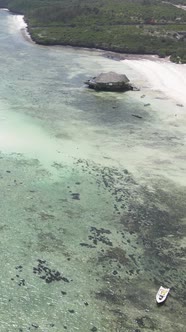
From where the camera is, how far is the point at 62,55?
89.1m

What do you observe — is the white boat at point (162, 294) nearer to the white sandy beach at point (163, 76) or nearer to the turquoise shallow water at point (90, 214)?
the turquoise shallow water at point (90, 214)

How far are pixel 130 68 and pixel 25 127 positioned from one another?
38.2m

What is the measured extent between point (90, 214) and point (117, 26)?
294 ft

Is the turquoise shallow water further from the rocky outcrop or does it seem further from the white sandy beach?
Answer: the white sandy beach

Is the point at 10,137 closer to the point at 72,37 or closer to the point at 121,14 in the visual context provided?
the point at 72,37

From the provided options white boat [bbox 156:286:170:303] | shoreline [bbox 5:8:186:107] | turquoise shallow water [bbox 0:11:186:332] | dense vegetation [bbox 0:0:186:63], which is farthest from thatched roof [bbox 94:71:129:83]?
white boat [bbox 156:286:170:303]

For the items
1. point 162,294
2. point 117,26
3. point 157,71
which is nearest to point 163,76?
point 157,71

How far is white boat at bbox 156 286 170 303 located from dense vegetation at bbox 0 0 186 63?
6588 cm

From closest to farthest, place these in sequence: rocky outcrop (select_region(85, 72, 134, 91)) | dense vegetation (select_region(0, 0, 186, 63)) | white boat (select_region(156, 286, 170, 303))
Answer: white boat (select_region(156, 286, 170, 303))
rocky outcrop (select_region(85, 72, 134, 91))
dense vegetation (select_region(0, 0, 186, 63))

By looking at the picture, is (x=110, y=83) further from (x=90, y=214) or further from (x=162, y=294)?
(x=162, y=294)

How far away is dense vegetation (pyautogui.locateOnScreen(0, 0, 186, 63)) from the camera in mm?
95938

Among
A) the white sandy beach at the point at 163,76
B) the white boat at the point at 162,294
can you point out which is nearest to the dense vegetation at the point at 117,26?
the white sandy beach at the point at 163,76

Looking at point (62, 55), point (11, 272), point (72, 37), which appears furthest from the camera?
point (72, 37)

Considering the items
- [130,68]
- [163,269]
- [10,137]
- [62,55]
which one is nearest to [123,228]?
[163,269]
